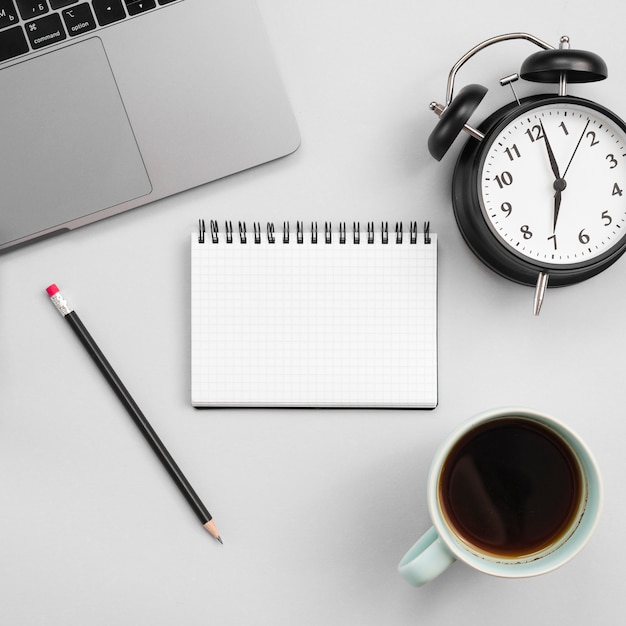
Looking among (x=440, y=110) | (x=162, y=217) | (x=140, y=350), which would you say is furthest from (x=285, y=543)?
(x=440, y=110)

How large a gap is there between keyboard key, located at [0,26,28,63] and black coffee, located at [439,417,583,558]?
556 mm

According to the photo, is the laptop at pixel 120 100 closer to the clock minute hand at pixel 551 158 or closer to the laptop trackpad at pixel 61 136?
the laptop trackpad at pixel 61 136

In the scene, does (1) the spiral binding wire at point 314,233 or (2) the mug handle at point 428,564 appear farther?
(1) the spiral binding wire at point 314,233

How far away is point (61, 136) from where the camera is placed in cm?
64

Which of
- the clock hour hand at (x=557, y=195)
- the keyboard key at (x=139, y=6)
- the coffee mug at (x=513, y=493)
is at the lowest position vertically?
the coffee mug at (x=513, y=493)

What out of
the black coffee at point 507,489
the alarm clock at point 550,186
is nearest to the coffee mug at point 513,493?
the black coffee at point 507,489

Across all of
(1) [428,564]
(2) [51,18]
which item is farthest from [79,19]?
(1) [428,564]

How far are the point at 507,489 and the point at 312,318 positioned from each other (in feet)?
0.82

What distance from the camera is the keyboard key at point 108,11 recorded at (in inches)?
24.7

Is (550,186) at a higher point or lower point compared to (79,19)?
lower

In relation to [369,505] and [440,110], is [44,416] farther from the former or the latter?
[440,110]

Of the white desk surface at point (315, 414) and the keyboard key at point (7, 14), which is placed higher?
the keyboard key at point (7, 14)

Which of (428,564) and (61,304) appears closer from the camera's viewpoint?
(428,564)

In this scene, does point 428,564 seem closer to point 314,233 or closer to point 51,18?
point 314,233
